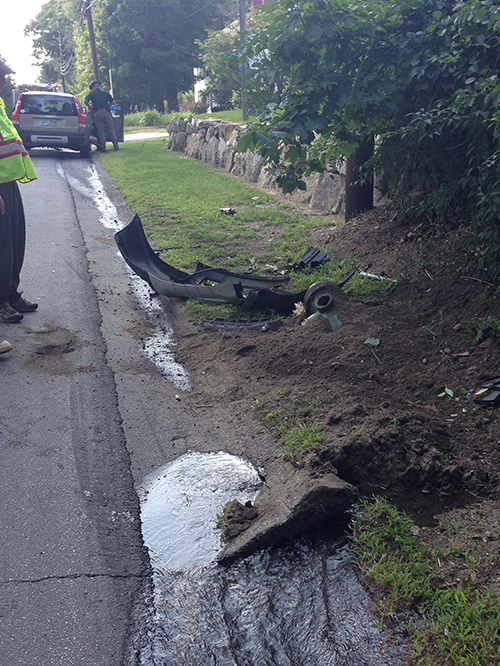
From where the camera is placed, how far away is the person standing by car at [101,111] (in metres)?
A: 19.7

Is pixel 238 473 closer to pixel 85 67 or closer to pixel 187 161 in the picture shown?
pixel 187 161

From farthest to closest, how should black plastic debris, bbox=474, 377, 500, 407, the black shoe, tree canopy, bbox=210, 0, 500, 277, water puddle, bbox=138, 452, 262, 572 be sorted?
the black shoe < tree canopy, bbox=210, 0, 500, 277 < black plastic debris, bbox=474, 377, 500, 407 < water puddle, bbox=138, 452, 262, 572

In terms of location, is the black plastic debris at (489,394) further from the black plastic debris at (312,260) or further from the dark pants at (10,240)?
the dark pants at (10,240)

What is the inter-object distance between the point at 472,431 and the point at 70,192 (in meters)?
11.3

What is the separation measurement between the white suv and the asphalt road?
12.7 meters

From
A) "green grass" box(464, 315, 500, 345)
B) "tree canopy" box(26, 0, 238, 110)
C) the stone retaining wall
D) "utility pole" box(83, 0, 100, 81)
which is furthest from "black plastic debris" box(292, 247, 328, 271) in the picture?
"tree canopy" box(26, 0, 238, 110)

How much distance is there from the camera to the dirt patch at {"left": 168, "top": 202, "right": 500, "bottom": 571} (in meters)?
3.45

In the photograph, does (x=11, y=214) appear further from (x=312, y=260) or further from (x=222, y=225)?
(x=222, y=225)

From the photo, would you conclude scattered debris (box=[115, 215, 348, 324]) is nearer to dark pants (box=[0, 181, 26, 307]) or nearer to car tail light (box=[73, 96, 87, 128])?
dark pants (box=[0, 181, 26, 307])

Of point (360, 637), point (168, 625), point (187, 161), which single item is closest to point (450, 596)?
point (360, 637)

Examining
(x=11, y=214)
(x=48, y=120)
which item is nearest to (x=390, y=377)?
(x=11, y=214)

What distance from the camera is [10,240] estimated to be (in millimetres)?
5672

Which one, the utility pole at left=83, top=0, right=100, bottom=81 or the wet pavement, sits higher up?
the utility pole at left=83, top=0, right=100, bottom=81

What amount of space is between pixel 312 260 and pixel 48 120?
547 inches
